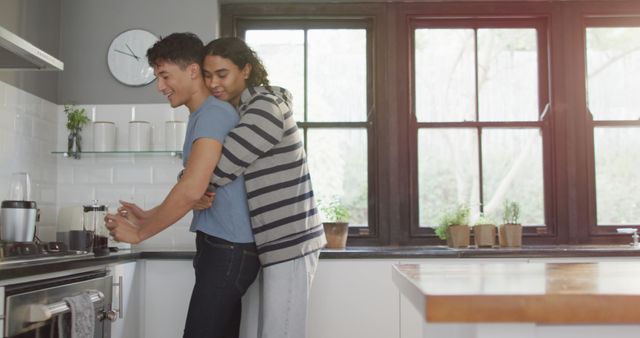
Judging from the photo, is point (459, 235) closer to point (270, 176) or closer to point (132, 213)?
point (270, 176)

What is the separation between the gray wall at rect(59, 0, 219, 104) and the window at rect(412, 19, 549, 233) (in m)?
1.16

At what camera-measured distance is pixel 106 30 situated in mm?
3605

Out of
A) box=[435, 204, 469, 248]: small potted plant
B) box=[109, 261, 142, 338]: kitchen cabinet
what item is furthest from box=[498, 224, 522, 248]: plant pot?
box=[109, 261, 142, 338]: kitchen cabinet

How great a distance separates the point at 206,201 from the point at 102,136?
1371 millimetres

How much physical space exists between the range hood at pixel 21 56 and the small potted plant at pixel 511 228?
212 cm

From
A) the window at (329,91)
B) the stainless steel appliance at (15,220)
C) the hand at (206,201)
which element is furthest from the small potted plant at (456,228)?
the stainless steel appliance at (15,220)

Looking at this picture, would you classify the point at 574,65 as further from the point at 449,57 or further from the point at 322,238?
the point at 322,238

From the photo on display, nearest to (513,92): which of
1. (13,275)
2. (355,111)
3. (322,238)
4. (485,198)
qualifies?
(485,198)

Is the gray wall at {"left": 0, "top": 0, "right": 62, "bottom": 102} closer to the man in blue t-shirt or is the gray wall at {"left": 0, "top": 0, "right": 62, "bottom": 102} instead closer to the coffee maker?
the coffee maker

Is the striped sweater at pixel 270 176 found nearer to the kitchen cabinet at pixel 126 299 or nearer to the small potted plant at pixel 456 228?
the kitchen cabinet at pixel 126 299

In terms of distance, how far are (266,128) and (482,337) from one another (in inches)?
49.7

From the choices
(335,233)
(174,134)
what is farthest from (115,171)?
(335,233)

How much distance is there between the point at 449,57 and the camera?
3.86 meters

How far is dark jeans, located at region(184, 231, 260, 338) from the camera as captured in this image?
2.26 metres
